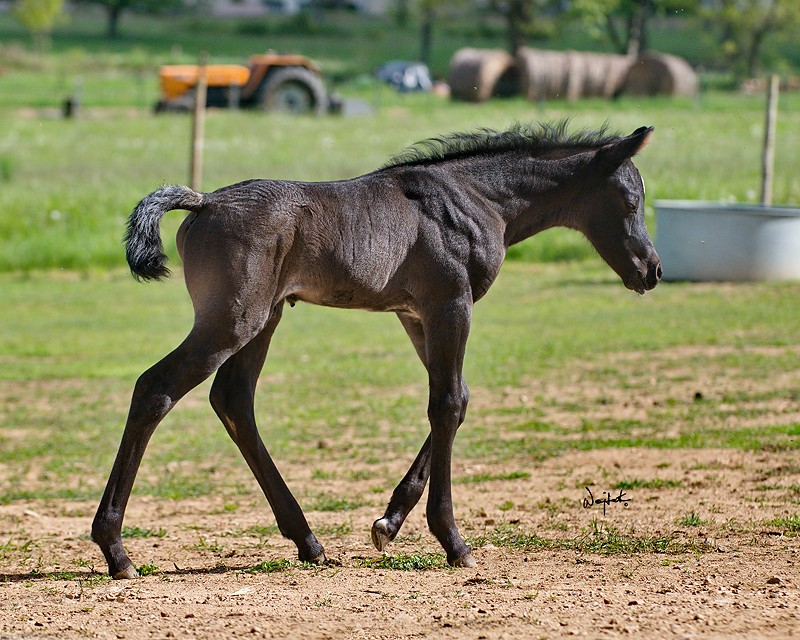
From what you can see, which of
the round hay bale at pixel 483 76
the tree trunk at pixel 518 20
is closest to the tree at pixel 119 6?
the tree trunk at pixel 518 20

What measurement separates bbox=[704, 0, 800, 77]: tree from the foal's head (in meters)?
55.5

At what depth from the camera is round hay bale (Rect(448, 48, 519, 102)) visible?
1854 inches

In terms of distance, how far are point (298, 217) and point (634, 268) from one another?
1.88 m

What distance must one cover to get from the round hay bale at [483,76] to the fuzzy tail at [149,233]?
133ft

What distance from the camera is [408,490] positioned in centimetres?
651

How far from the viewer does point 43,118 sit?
38.2m

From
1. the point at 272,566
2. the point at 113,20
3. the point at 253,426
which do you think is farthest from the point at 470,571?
the point at 113,20

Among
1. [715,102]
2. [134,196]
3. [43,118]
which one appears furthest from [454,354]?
[715,102]

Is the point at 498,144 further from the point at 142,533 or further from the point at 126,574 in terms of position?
the point at 142,533

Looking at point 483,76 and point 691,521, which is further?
point 483,76

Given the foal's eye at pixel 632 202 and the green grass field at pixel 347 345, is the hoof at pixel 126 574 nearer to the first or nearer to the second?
the green grass field at pixel 347 345

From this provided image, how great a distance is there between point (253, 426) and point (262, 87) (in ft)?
116

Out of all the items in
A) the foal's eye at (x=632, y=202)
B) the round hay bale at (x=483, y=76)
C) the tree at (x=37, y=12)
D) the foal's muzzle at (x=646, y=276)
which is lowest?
the foal's muzzle at (x=646, y=276)

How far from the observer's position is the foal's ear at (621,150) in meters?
6.56
